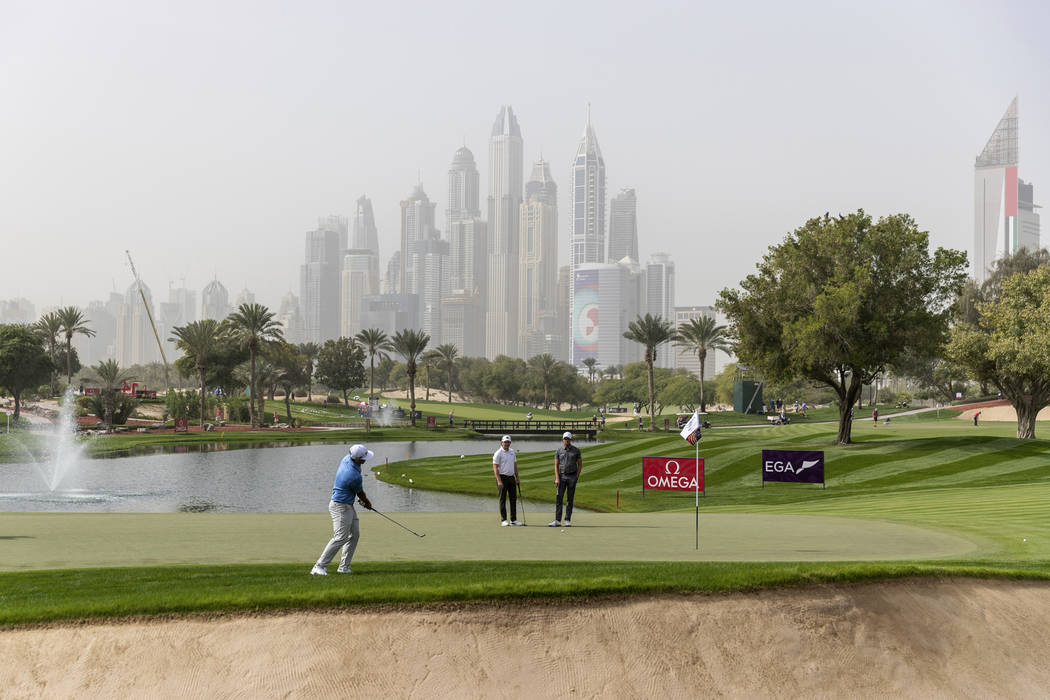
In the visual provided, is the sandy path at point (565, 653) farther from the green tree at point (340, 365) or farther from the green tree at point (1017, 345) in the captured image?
the green tree at point (340, 365)

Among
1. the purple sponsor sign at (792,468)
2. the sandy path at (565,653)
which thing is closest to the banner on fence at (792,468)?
the purple sponsor sign at (792,468)

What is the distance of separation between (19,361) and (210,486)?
3313 inches

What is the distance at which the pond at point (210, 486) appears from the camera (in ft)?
132

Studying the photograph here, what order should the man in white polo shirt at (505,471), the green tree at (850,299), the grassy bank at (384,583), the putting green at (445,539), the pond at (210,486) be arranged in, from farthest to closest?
the green tree at (850,299), the pond at (210,486), the man in white polo shirt at (505,471), the putting green at (445,539), the grassy bank at (384,583)

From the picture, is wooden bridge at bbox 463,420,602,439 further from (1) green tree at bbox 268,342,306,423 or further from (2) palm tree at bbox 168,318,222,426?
(1) green tree at bbox 268,342,306,423

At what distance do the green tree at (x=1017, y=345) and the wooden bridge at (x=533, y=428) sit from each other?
62.3 meters

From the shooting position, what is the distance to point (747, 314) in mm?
51438

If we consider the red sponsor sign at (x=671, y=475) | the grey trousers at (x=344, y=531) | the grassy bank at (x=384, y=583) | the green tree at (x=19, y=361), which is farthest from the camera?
the green tree at (x=19, y=361)

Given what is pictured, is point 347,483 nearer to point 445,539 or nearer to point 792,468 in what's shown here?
point 445,539

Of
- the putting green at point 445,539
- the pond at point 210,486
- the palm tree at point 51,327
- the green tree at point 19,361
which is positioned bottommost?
the pond at point 210,486

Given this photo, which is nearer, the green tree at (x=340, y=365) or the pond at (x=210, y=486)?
the pond at (x=210, y=486)

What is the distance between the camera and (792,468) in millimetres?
38000

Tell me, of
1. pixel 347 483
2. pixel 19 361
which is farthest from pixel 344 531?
pixel 19 361

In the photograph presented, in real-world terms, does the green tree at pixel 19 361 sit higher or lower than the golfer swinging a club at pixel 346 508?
higher
